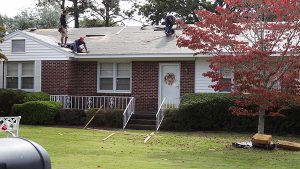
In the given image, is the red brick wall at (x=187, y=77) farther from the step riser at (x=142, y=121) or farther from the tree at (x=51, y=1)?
the tree at (x=51, y=1)

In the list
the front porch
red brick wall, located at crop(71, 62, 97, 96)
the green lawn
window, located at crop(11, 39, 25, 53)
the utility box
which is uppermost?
window, located at crop(11, 39, 25, 53)

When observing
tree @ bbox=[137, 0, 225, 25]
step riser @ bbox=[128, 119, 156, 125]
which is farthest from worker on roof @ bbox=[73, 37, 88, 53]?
tree @ bbox=[137, 0, 225, 25]

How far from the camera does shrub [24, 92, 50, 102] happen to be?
2108cm

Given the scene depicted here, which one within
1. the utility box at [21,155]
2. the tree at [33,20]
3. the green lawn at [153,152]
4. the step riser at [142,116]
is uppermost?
the tree at [33,20]

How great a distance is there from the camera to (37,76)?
2278cm

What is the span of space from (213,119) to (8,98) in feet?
30.8

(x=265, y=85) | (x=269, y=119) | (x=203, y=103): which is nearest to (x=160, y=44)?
(x=203, y=103)

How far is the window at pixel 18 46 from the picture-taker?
2297 centimetres

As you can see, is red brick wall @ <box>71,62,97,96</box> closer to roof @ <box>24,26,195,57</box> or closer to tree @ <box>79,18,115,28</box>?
roof @ <box>24,26,195,57</box>

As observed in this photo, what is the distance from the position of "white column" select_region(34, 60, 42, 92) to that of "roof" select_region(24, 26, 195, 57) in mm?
1145

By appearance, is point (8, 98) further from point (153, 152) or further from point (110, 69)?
point (153, 152)

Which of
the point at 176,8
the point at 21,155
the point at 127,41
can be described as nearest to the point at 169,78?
the point at 127,41

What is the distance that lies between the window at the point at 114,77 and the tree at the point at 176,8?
20.6 meters

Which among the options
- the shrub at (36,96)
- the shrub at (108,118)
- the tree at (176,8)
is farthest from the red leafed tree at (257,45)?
the tree at (176,8)
